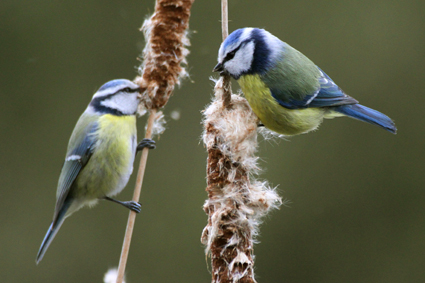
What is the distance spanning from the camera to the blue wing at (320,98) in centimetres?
145

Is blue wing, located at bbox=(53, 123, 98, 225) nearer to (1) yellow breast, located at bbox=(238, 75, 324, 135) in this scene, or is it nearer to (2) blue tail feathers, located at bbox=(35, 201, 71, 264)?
(2) blue tail feathers, located at bbox=(35, 201, 71, 264)

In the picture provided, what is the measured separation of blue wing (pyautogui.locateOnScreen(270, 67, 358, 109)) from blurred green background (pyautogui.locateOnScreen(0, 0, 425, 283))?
3.77ft

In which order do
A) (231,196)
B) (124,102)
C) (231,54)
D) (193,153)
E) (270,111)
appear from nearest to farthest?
(231,196) → (231,54) → (270,111) → (124,102) → (193,153)

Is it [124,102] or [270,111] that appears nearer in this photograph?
[270,111]

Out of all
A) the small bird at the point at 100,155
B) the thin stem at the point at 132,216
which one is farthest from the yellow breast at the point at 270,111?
the small bird at the point at 100,155

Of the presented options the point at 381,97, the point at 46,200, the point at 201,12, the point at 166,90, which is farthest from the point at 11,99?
the point at 381,97

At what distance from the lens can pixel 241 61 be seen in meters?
1.33

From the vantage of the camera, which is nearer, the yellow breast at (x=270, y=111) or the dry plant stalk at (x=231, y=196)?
the dry plant stalk at (x=231, y=196)

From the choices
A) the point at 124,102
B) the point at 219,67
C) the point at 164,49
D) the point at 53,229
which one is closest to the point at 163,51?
the point at 164,49

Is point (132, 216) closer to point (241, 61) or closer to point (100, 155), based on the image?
point (100, 155)

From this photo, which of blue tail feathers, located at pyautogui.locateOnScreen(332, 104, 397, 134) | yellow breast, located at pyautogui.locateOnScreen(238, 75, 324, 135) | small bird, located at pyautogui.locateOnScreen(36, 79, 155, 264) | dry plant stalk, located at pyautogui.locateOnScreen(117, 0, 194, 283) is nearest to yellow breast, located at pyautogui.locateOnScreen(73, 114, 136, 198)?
small bird, located at pyautogui.locateOnScreen(36, 79, 155, 264)

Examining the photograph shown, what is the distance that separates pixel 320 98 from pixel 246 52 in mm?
360

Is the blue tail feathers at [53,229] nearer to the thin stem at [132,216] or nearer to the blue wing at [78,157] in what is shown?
the blue wing at [78,157]

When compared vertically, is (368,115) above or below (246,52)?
below
